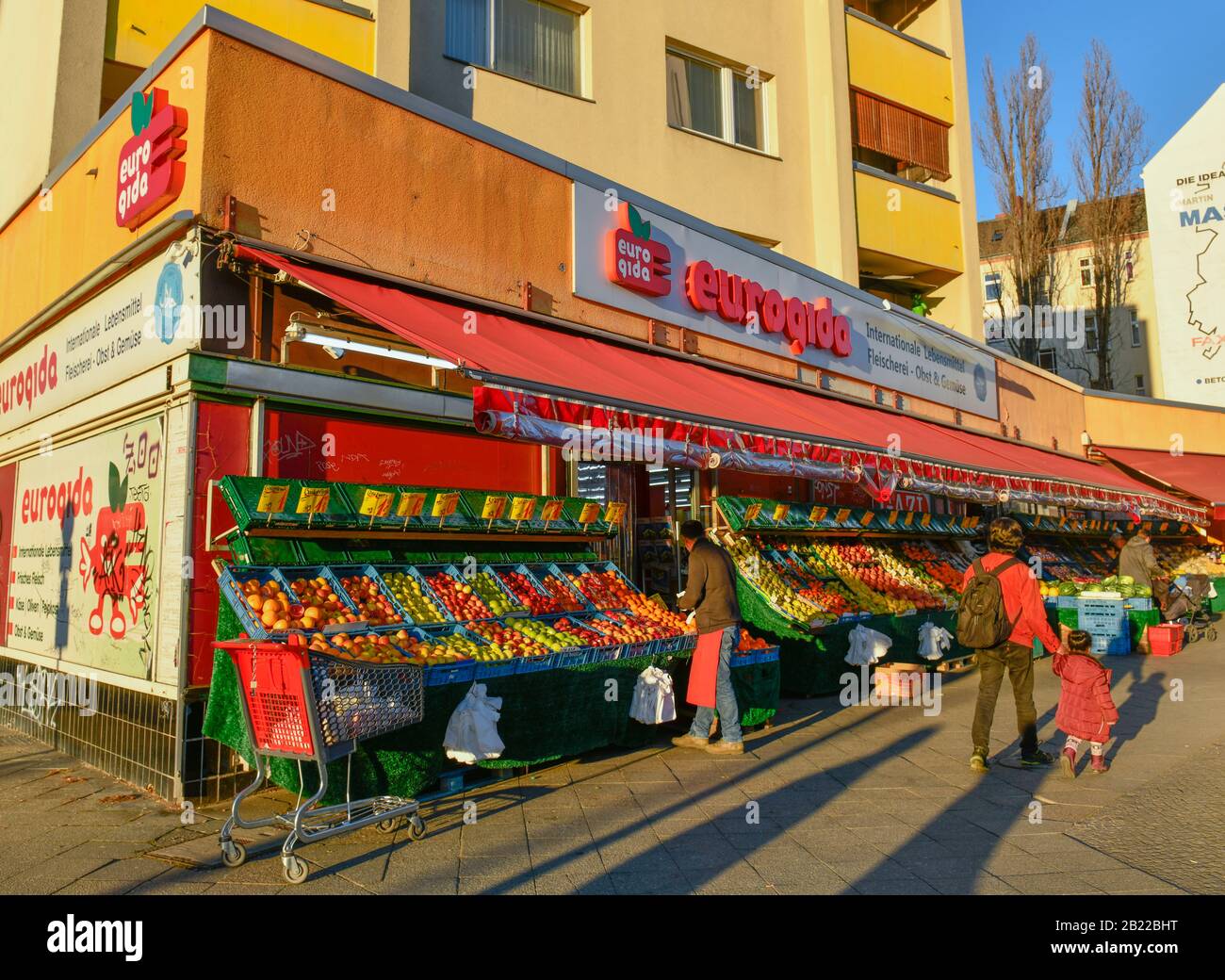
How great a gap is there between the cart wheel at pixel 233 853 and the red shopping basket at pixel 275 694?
497 millimetres

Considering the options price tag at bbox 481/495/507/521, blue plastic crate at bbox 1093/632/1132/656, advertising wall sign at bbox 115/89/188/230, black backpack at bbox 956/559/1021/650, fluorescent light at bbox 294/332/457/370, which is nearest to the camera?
advertising wall sign at bbox 115/89/188/230

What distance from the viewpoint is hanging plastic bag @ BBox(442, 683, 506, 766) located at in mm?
5961

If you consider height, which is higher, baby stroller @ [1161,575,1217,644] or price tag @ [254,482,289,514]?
price tag @ [254,482,289,514]

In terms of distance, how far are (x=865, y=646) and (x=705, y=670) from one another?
3.52m

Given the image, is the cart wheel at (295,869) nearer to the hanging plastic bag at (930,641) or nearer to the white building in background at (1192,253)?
the hanging plastic bag at (930,641)

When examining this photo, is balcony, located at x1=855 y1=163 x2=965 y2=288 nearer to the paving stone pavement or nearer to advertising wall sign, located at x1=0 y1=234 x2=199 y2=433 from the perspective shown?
the paving stone pavement

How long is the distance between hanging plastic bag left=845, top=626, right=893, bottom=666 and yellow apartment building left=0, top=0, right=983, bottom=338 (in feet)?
25.1

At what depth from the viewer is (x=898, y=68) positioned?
1950 cm

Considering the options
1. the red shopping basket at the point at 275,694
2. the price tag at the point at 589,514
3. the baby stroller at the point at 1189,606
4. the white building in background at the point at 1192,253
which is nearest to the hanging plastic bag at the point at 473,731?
the red shopping basket at the point at 275,694

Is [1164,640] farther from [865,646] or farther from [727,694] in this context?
[727,694]

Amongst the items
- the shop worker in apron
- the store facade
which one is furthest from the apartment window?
the shop worker in apron

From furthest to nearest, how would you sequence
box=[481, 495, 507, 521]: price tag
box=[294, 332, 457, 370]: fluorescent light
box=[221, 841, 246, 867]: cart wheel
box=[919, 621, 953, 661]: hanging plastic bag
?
box=[919, 621, 953, 661]: hanging plastic bag → box=[481, 495, 507, 521]: price tag → box=[294, 332, 457, 370]: fluorescent light → box=[221, 841, 246, 867]: cart wheel
